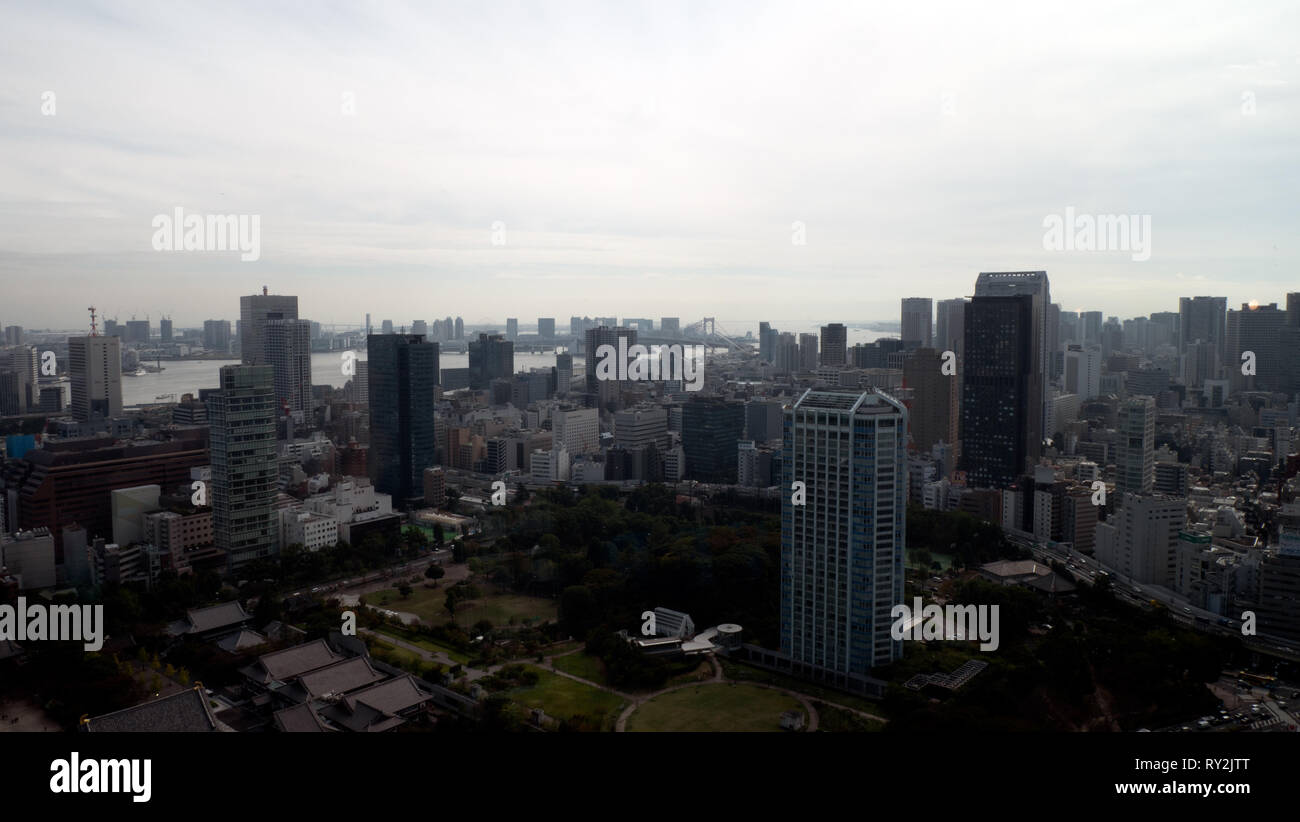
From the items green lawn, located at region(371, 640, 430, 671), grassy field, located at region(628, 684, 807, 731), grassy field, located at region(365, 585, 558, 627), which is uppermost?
green lawn, located at region(371, 640, 430, 671)

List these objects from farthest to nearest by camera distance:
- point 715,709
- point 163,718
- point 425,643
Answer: point 425,643 → point 715,709 → point 163,718

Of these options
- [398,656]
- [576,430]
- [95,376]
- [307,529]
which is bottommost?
[398,656]

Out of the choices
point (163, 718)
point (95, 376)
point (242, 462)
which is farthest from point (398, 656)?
point (95, 376)

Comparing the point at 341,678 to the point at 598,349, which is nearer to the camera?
the point at 341,678

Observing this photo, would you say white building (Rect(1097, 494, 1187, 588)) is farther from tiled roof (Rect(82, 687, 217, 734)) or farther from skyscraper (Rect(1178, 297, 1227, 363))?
skyscraper (Rect(1178, 297, 1227, 363))

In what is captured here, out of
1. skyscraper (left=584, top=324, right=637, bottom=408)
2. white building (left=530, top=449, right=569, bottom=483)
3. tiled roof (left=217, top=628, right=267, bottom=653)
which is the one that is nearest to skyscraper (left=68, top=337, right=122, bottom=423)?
white building (left=530, top=449, right=569, bottom=483)

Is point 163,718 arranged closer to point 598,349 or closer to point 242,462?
point 242,462

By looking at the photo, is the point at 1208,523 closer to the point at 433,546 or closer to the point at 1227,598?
the point at 1227,598

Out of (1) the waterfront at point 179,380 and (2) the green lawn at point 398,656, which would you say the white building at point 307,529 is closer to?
(2) the green lawn at point 398,656
